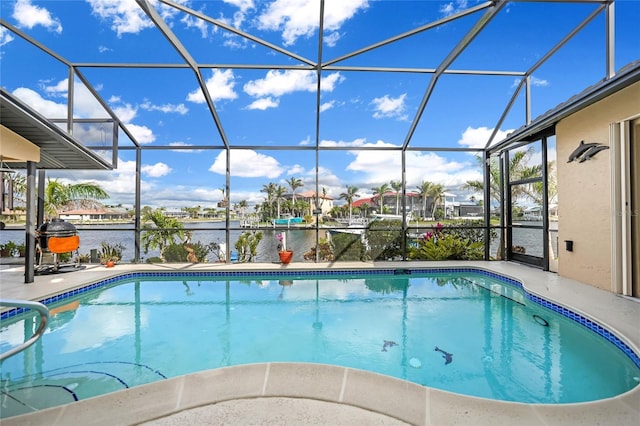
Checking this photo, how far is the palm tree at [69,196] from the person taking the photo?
330 inches

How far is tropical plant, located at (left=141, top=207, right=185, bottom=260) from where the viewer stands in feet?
27.4

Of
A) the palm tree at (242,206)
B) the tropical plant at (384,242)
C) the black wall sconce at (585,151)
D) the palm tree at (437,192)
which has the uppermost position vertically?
the black wall sconce at (585,151)

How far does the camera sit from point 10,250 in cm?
833

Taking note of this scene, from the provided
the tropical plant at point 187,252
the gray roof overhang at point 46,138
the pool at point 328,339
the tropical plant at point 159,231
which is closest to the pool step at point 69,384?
Result: the pool at point 328,339

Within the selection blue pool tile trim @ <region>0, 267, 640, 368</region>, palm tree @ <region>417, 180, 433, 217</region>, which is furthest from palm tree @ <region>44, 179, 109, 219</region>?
palm tree @ <region>417, 180, 433, 217</region>

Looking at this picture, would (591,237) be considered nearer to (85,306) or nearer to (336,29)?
(336,29)

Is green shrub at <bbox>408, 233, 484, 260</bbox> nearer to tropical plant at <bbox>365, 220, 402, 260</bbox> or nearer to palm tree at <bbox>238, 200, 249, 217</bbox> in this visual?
tropical plant at <bbox>365, 220, 402, 260</bbox>

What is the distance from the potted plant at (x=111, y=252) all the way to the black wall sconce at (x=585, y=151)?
10054mm

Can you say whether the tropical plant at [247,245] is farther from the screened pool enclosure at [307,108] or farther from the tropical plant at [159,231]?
the tropical plant at [159,231]

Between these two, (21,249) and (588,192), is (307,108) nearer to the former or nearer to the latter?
(588,192)

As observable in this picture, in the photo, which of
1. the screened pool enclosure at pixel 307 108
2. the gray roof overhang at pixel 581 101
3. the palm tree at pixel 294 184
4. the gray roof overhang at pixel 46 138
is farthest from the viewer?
the palm tree at pixel 294 184

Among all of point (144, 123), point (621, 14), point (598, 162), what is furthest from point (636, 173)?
point (144, 123)

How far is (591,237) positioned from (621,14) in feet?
11.8

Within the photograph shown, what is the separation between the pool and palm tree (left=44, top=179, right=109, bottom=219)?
3.67m
